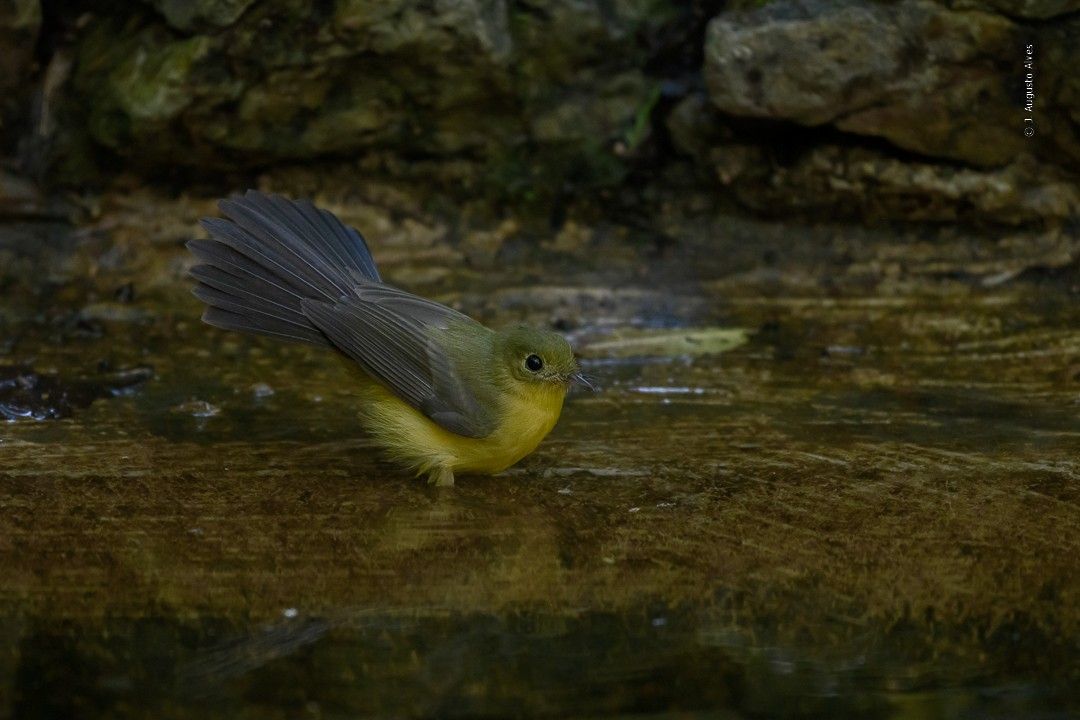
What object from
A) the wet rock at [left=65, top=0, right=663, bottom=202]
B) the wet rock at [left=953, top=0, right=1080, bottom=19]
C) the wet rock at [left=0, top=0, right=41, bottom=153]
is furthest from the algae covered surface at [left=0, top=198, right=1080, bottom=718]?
the wet rock at [left=953, top=0, right=1080, bottom=19]

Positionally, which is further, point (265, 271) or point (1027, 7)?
point (1027, 7)

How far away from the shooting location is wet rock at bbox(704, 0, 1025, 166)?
21.1 ft

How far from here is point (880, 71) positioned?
651 cm

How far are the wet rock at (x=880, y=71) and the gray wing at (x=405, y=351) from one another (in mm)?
2529

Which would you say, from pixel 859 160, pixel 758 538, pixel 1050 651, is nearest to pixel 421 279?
pixel 859 160

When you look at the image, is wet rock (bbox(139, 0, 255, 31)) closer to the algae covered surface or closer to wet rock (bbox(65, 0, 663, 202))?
wet rock (bbox(65, 0, 663, 202))

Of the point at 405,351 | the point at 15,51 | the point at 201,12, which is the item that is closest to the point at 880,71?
the point at 405,351

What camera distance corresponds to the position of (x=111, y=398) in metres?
5.33

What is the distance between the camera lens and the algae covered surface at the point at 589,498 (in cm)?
294

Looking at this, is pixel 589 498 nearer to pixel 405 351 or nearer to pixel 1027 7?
pixel 405 351

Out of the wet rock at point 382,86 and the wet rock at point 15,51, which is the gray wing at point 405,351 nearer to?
the wet rock at point 382,86

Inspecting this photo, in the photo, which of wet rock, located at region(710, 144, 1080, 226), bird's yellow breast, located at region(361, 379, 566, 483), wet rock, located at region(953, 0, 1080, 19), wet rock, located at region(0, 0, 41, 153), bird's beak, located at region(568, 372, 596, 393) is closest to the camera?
bird's yellow breast, located at region(361, 379, 566, 483)

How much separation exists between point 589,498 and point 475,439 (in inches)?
21.1

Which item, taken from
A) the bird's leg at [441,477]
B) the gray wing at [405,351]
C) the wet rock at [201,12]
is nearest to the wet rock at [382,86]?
the wet rock at [201,12]
